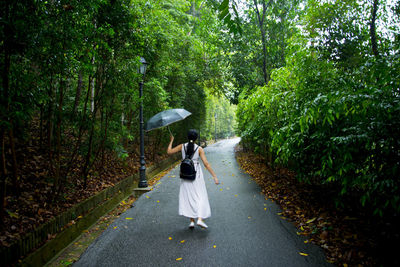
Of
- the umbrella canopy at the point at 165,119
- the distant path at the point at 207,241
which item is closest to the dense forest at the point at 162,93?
the distant path at the point at 207,241

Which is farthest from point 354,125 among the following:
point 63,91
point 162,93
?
point 162,93

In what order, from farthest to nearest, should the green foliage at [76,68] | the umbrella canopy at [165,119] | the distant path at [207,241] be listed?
the umbrella canopy at [165,119] < the distant path at [207,241] < the green foliage at [76,68]

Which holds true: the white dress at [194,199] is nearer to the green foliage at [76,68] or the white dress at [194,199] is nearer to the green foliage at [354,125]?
the green foliage at [354,125]

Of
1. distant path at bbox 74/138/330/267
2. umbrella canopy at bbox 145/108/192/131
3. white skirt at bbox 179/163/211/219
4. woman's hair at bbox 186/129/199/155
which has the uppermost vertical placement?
umbrella canopy at bbox 145/108/192/131

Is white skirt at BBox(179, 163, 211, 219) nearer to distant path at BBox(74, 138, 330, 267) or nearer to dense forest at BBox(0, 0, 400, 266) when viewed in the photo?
distant path at BBox(74, 138, 330, 267)

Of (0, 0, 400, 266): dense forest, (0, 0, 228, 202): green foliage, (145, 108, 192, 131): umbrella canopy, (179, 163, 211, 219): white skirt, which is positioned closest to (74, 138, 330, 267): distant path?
(179, 163, 211, 219): white skirt

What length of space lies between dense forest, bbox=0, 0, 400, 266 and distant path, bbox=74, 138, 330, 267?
3.65ft

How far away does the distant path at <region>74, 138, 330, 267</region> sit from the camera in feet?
10.9

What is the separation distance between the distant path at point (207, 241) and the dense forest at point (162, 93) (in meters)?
1.11

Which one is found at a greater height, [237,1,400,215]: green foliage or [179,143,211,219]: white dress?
[237,1,400,215]: green foliage

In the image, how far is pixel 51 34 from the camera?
3.47 m

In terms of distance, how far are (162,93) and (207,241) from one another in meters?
7.00

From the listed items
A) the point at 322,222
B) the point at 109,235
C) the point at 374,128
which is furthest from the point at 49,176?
the point at 374,128

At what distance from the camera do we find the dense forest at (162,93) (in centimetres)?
290
